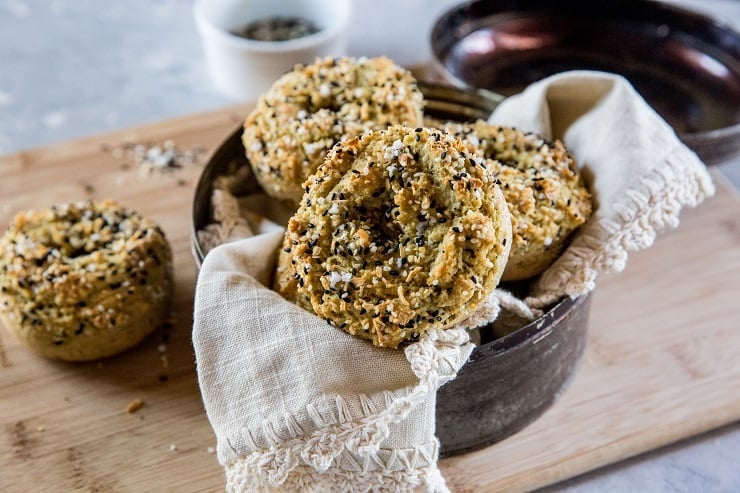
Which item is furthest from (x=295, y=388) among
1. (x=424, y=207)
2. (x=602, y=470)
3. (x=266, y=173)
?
(x=602, y=470)

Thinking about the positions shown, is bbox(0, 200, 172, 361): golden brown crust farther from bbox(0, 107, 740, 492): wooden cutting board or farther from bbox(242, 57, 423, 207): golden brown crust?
bbox(242, 57, 423, 207): golden brown crust

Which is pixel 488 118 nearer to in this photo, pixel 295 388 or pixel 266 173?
pixel 266 173

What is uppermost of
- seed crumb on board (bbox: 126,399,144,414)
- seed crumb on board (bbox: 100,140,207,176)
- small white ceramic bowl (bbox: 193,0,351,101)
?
small white ceramic bowl (bbox: 193,0,351,101)

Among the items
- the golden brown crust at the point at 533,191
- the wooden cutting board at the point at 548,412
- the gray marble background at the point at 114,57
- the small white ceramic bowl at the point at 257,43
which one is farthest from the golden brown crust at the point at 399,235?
the gray marble background at the point at 114,57

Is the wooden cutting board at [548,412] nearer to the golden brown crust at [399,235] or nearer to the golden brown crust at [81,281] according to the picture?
the golden brown crust at [81,281]

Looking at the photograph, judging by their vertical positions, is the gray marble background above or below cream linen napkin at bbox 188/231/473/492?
below

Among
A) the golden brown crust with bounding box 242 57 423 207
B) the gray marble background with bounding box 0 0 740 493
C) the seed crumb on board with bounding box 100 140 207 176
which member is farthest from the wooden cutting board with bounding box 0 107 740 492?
the gray marble background with bounding box 0 0 740 493
